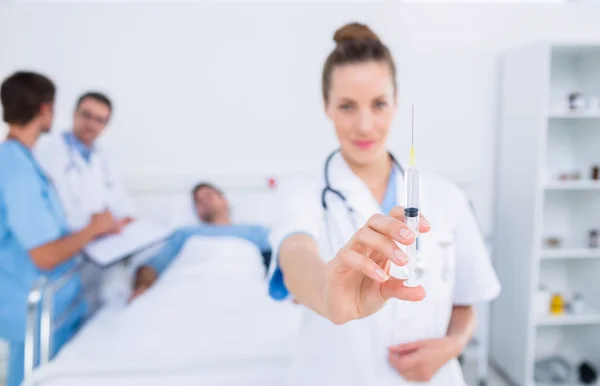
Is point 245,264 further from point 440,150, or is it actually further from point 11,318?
point 440,150

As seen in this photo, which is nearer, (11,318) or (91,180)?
(11,318)

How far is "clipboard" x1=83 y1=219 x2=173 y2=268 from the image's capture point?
66.4 inches

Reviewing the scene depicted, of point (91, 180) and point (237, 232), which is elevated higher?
point (91, 180)

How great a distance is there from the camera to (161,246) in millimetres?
2016

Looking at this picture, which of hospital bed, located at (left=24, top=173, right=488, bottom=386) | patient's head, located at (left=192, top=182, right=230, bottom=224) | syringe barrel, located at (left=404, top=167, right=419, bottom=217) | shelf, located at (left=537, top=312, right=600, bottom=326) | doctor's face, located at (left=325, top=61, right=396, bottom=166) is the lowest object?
shelf, located at (left=537, top=312, right=600, bottom=326)

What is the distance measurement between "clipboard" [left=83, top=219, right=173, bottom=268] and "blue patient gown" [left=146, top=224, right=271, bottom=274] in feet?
0.18

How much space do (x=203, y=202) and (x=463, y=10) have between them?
1.44m

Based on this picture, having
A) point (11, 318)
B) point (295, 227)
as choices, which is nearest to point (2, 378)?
point (11, 318)

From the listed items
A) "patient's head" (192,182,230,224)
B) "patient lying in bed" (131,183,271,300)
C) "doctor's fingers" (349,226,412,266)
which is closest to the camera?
"doctor's fingers" (349,226,412,266)

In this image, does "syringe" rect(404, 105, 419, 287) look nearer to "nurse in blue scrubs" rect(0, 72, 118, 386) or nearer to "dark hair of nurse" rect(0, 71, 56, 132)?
"nurse in blue scrubs" rect(0, 72, 118, 386)

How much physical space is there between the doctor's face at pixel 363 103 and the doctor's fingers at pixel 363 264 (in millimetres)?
188

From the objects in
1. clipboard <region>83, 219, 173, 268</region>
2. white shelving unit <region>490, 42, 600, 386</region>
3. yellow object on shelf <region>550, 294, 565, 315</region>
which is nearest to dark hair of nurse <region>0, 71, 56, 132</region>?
clipboard <region>83, 219, 173, 268</region>

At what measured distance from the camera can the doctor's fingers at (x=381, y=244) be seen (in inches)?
16.0

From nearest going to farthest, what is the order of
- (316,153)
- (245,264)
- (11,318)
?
(11,318) → (245,264) → (316,153)
